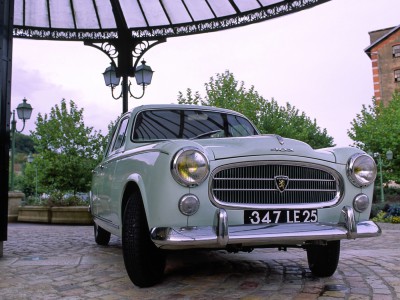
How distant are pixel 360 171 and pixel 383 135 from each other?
28345mm

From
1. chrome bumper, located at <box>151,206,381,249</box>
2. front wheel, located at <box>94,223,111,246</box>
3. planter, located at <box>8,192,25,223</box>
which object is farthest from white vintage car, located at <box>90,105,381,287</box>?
planter, located at <box>8,192,25,223</box>

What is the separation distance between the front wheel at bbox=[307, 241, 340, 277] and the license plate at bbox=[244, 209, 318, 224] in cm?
62

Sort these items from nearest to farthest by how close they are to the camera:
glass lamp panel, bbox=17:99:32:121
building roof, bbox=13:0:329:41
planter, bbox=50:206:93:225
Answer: building roof, bbox=13:0:329:41, planter, bbox=50:206:93:225, glass lamp panel, bbox=17:99:32:121

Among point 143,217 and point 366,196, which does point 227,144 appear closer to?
point 143,217

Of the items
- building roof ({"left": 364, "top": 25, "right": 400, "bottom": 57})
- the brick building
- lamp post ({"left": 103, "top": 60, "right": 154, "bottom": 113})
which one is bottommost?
lamp post ({"left": 103, "top": 60, "right": 154, "bottom": 113})

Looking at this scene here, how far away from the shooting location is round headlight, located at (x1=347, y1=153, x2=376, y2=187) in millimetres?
3557

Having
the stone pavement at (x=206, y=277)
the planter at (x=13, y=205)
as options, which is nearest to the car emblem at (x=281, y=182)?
the stone pavement at (x=206, y=277)

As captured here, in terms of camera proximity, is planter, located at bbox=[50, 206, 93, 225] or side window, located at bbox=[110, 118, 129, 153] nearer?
side window, located at bbox=[110, 118, 129, 153]

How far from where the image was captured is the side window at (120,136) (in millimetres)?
4984

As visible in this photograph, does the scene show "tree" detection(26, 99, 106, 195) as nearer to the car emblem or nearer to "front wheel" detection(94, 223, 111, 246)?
"front wheel" detection(94, 223, 111, 246)

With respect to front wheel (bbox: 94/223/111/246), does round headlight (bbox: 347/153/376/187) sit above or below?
above

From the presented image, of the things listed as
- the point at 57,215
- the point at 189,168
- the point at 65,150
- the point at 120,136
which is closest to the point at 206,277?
the point at 189,168

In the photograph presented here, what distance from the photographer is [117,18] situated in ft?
36.6

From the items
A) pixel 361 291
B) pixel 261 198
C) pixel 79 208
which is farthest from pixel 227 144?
pixel 79 208
